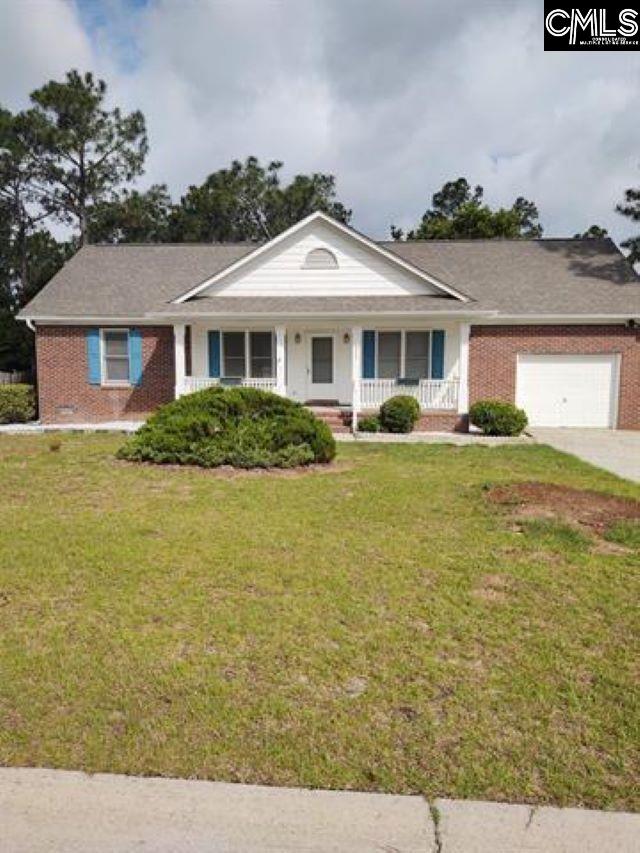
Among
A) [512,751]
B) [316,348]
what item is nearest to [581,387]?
[316,348]

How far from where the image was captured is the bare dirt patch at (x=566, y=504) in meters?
6.57

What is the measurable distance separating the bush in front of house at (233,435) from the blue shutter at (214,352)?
20.2 ft

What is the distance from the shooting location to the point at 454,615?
13.5 feet

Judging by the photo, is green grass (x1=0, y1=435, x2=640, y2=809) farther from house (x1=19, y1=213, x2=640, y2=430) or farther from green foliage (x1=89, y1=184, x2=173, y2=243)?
green foliage (x1=89, y1=184, x2=173, y2=243)

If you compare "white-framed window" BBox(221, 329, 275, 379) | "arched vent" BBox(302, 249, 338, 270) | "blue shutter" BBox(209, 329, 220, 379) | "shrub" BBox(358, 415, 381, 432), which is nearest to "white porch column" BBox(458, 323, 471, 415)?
"shrub" BBox(358, 415, 381, 432)

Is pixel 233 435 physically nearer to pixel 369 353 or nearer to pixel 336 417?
pixel 336 417

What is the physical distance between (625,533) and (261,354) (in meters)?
12.0

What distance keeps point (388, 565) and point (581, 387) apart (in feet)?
41.9

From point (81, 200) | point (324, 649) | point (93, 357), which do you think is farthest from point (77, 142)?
point (324, 649)

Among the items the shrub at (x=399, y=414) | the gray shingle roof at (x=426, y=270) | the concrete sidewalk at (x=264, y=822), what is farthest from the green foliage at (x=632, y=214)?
the concrete sidewalk at (x=264, y=822)

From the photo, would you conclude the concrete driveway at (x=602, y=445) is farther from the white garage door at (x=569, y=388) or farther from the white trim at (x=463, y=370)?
the white trim at (x=463, y=370)

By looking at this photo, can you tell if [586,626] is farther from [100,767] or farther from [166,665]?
[100,767]

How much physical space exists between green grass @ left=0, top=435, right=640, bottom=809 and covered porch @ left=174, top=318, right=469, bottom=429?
8618 mm

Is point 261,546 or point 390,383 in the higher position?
point 390,383
